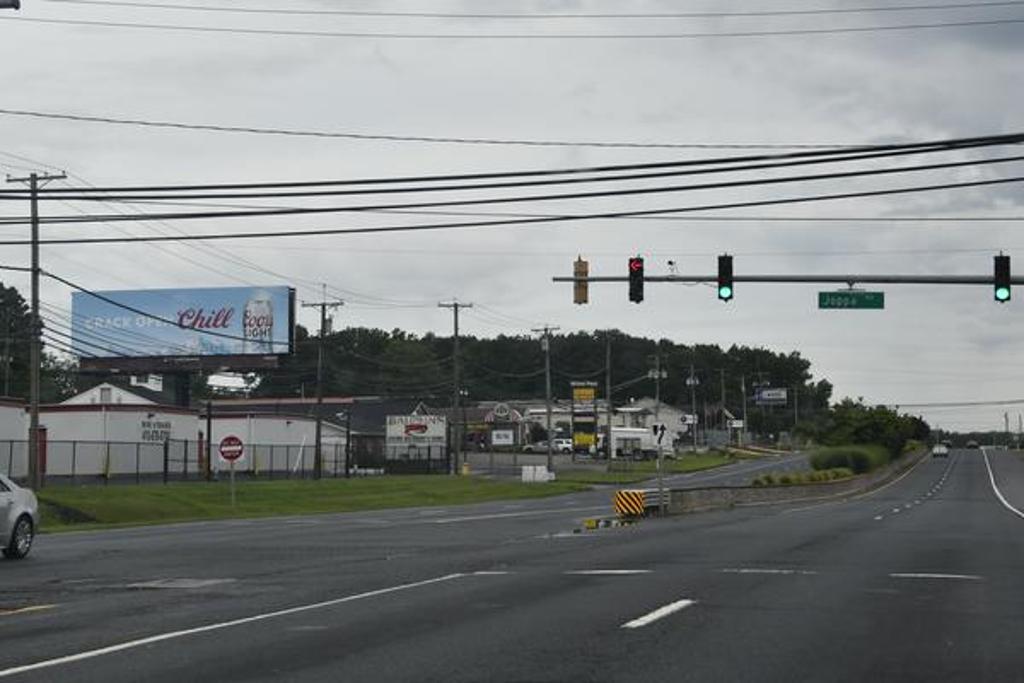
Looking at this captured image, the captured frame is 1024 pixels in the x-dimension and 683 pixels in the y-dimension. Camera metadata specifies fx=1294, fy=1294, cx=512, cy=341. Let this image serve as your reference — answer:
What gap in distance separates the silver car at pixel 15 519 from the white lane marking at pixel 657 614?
11832 millimetres

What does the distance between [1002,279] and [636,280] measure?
806 centimetres

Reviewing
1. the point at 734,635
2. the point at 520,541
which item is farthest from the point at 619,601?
the point at 520,541

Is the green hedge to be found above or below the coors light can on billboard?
below

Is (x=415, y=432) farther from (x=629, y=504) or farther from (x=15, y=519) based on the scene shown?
(x=15, y=519)

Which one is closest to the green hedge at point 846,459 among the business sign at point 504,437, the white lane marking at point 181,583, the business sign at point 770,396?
the business sign at point 504,437

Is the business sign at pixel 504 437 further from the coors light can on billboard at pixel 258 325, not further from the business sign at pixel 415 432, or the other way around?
the coors light can on billboard at pixel 258 325

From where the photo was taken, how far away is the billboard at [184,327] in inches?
3123

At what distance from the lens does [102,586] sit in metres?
16.7

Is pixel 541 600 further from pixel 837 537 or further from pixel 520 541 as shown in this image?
pixel 837 537

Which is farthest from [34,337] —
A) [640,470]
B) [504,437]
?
[504,437]

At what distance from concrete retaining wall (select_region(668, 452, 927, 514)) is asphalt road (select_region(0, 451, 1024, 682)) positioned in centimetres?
1560

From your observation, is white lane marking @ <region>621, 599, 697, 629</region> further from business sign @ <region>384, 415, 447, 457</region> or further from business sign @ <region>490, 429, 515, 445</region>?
business sign @ <region>490, 429, 515, 445</region>

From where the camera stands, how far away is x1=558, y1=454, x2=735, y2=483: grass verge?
285ft

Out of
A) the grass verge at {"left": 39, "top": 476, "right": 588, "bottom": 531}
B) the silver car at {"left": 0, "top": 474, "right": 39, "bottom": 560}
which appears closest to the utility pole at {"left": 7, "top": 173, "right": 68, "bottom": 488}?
the grass verge at {"left": 39, "top": 476, "right": 588, "bottom": 531}
